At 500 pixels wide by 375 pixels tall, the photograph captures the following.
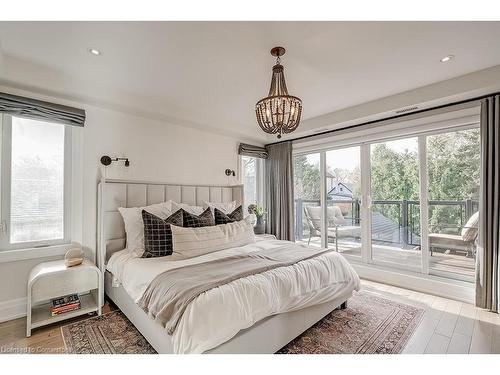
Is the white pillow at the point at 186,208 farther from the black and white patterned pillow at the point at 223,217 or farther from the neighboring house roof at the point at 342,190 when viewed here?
the neighboring house roof at the point at 342,190

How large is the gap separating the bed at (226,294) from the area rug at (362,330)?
10 cm

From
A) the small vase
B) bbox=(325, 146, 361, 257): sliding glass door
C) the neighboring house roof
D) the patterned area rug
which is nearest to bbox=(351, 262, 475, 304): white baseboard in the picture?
bbox=(325, 146, 361, 257): sliding glass door

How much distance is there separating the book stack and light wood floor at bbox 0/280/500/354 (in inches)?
4.9

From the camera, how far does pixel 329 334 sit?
2102mm

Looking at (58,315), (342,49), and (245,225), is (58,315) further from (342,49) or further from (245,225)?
(342,49)

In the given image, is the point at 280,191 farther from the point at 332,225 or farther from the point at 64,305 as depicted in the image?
the point at 64,305

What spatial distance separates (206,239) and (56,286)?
1411mm

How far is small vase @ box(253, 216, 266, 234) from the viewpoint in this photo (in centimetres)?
430

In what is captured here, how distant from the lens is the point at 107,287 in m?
2.67

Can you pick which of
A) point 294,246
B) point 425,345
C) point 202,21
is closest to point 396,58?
point 202,21

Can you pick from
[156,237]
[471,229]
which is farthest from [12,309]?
[471,229]

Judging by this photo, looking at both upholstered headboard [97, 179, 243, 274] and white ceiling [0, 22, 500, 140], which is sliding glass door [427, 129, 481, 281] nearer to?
white ceiling [0, 22, 500, 140]

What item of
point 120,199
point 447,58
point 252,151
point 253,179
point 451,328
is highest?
point 447,58
